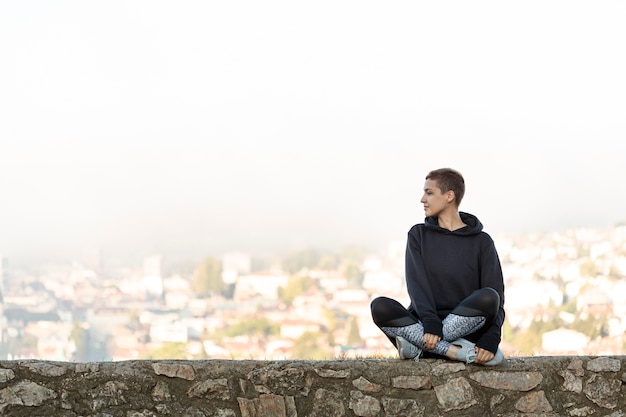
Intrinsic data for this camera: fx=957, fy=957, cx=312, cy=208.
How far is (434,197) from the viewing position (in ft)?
14.0

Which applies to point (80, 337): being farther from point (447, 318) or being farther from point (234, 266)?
point (447, 318)

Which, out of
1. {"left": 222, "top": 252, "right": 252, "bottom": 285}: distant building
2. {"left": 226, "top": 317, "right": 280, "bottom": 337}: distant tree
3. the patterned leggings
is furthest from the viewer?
{"left": 222, "top": 252, "right": 252, "bottom": 285}: distant building

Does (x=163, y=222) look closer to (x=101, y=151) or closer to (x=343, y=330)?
(x=101, y=151)

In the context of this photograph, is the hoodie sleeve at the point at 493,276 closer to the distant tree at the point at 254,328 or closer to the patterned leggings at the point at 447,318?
the patterned leggings at the point at 447,318

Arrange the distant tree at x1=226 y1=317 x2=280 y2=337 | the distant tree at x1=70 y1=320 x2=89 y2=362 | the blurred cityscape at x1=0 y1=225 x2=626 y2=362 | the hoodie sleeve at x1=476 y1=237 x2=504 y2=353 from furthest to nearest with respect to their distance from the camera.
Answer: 1. the distant tree at x1=70 y1=320 x2=89 y2=362
2. the distant tree at x1=226 y1=317 x2=280 y2=337
3. the blurred cityscape at x1=0 y1=225 x2=626 y2=362
4. the hoodie sleeve at x1=476 y1=237 x2=504 y2=353

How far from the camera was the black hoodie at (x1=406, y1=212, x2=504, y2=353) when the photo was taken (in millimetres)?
4211

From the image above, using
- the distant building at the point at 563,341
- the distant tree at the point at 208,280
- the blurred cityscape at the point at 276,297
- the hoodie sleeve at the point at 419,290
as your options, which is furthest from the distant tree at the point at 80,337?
the hoodie sleeve at the point at 419,290

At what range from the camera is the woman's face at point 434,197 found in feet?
14.0

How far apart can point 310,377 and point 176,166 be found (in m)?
27.5

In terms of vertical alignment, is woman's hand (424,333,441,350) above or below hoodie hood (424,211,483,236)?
below

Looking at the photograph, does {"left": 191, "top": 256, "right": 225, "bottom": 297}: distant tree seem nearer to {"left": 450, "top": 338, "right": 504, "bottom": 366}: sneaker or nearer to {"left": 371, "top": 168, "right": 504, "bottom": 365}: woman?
{"left": 371, "top": 168, "right": 504, "bottom": 365}: woman

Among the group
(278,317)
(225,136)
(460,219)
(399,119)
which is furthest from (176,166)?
(460,219)

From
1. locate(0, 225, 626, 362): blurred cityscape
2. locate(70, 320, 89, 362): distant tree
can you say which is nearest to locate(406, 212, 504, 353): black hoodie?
locate(0, 225, 626, 362): blurred cityscape

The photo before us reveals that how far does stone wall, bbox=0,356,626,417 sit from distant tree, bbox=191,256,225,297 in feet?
46.1
